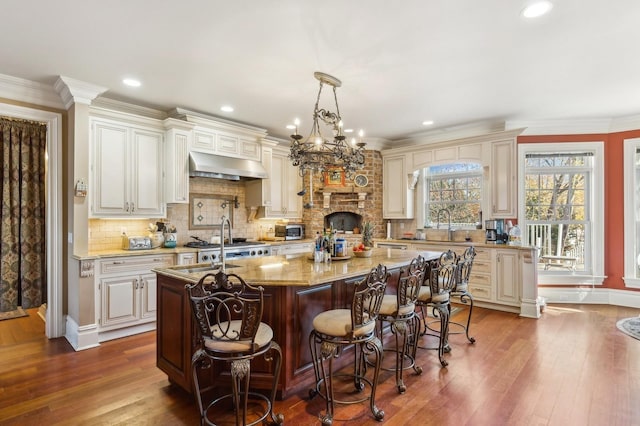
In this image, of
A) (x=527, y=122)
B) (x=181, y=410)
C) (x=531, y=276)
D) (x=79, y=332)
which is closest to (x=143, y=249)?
(x=79, y=332)

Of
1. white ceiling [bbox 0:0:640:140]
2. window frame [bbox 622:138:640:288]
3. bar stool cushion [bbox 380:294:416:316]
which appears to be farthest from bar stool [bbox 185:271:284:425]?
window frame [bbox 622:138:640:288]

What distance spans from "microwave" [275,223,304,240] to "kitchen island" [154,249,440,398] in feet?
9.83

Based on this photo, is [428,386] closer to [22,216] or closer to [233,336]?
[233,336]

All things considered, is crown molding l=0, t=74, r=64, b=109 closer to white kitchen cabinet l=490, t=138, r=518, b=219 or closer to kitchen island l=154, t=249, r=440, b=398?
kitchen island l=154, t=249, r=440, b=398

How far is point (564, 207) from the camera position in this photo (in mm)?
5418

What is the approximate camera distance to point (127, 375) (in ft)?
9.64

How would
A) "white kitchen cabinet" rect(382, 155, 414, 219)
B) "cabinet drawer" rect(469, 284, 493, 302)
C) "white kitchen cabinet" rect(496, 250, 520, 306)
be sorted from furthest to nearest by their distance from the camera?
1. "white kitchen cabinet" rect(382, 155, 414, 219)
2. "cabinet drawer" rect(469, 284, 493, 302)
3. "white kitchen cabinet" rect(496, 250, 520, 306)

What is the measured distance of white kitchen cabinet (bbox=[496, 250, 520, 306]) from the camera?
479cm

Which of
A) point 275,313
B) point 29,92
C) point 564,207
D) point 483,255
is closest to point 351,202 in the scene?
point 483,255

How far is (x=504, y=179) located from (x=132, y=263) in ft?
17.0

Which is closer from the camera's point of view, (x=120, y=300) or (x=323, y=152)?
(x=323, y=152)

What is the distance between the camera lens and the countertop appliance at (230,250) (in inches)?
175

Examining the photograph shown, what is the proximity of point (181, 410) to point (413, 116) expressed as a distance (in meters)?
4.45

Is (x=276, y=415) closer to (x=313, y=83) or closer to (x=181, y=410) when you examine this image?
(x=181, y=410)
